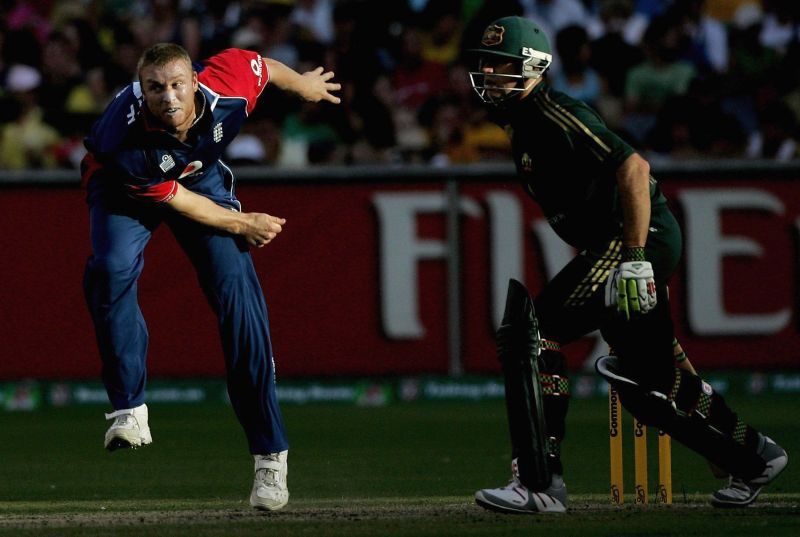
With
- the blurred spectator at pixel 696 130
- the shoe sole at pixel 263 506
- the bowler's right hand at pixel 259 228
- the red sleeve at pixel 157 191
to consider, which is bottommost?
the shoe sole at pixel 263 506

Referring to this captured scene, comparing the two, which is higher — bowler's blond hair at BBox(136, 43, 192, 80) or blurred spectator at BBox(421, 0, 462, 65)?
blurred spectator at BBox(421, 0, 462, 65)

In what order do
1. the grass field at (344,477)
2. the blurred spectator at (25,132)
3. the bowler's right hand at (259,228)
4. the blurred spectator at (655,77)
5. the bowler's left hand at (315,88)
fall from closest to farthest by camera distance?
the grass field at (344,477)
the bowler's right hand at (259,228)
the bowler's left hand at (315,88)
the blurred spectator at (25,132)
the blurred spectator at (655,77)

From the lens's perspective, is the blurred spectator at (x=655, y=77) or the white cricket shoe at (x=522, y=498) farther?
the blurred spectator at (x=655, y=77)

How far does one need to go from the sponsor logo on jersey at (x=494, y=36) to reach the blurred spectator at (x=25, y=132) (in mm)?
6928

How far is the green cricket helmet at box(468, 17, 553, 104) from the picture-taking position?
710cm

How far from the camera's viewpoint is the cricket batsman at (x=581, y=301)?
6.95 meters

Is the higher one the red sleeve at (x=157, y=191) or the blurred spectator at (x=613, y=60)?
the blurred spectator at (x=613, y=60)

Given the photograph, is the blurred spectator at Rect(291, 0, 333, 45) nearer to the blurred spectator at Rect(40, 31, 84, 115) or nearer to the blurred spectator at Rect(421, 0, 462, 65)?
the blurred spectator at Rect(421, 0, 462, 65)

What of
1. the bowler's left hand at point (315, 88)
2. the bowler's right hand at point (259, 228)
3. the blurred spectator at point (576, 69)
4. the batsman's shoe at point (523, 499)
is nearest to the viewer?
the batsman's shoe at point (523, 499)

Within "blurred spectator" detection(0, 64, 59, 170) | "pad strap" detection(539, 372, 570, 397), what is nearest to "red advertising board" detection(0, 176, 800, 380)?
"blurred spectator" detection(0, 64, 59, 170)

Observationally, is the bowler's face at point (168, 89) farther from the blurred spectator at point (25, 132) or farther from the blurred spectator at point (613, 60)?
the blurred spectator at point (613, 60)

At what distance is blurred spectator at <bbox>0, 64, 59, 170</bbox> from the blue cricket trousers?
243 inches

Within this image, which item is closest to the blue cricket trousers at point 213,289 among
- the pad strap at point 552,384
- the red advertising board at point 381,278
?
the pad strap at point 552,384

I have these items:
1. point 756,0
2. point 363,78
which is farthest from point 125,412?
point 756,0
